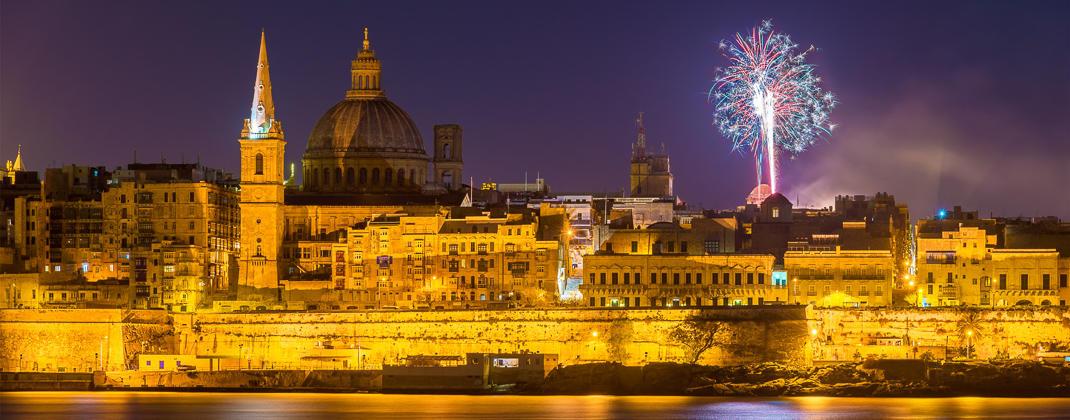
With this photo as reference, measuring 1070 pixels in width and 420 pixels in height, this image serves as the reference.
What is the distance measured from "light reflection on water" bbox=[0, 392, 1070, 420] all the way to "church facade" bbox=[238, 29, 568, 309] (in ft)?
28.8

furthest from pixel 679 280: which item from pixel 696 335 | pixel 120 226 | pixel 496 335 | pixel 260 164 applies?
pixel 120 226

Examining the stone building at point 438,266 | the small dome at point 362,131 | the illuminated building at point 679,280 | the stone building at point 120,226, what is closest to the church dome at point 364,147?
the small dome at point 362,131

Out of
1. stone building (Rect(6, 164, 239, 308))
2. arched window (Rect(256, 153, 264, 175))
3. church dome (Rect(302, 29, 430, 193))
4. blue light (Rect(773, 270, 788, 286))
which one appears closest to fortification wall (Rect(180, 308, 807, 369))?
blue light (Rect(773, 270, 788, 286))

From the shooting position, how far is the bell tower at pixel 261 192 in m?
91.7

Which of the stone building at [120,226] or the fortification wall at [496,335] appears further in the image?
the stone building at [120,226]

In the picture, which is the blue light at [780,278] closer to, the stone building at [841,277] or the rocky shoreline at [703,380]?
the stone building at [841,277]

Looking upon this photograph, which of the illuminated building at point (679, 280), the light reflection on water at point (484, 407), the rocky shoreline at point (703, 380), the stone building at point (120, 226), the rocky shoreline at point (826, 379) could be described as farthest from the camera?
the stone building at point (120, 226)

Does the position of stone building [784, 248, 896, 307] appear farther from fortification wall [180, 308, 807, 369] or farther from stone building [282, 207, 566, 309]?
stone building [282, 207, 566, 309]

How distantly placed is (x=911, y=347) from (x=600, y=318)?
1056 centimetres

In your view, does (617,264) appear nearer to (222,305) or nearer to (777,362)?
(777,362)

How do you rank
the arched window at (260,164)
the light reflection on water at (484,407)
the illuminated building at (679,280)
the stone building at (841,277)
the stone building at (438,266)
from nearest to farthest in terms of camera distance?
1. the light reflection on water at (484,407)
2. the stone building at (841,277)
3. the illuminated building at (679,280)
4. the stone building at (438,266)
5. the arched window at (260,164)

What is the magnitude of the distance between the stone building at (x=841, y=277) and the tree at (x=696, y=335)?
4731 mm

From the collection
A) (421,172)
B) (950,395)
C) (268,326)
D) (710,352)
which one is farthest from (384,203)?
(950,395)

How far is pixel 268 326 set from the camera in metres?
86.2
